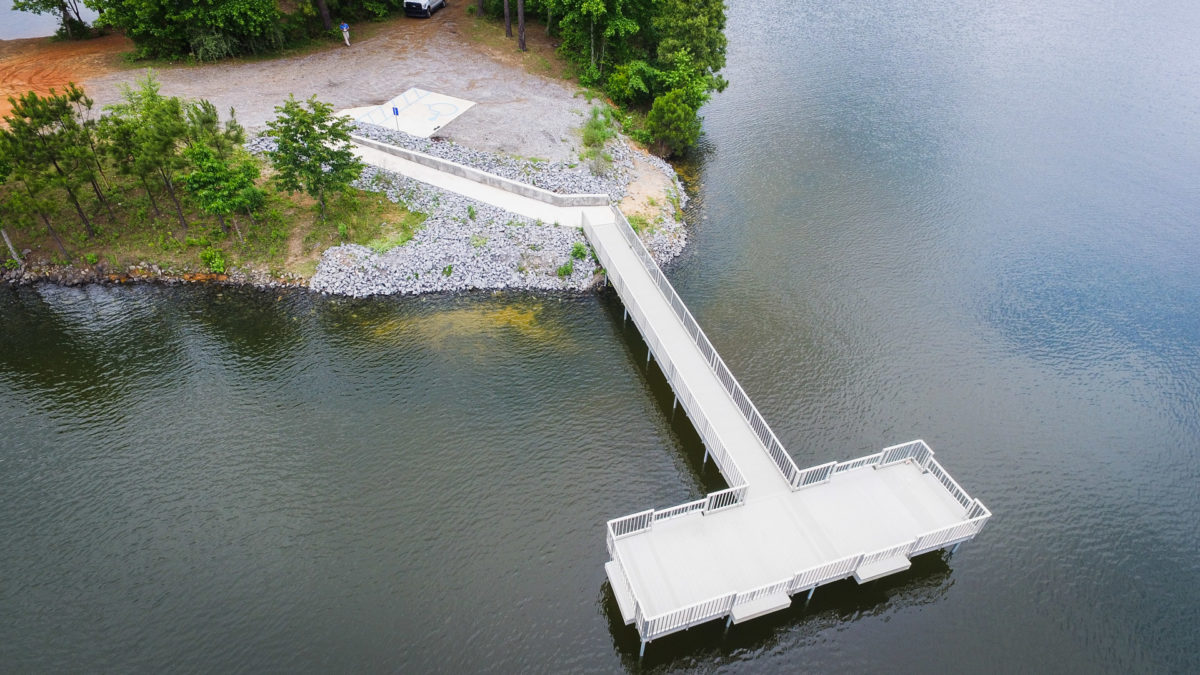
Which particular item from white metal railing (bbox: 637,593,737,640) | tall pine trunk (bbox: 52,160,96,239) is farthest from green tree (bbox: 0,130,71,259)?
white metal railing (bbox: 637,593,737,640)

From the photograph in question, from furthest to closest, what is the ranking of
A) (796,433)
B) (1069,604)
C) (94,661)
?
(796,433)
(1069,604)
(94,661)

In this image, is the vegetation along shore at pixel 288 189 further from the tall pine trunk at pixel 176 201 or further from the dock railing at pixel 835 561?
the dock railing at pixel 835 561

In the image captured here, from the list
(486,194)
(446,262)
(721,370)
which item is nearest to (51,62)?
(486,194)

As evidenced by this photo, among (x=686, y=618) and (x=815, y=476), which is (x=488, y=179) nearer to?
(x=815, y=476)

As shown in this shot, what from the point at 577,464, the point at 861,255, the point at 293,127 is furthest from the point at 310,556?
the point at 861,255

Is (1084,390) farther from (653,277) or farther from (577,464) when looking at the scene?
(577,464)
